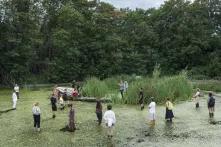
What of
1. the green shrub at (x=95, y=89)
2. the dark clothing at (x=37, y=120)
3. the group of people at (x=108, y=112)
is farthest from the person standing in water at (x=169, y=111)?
the green shrub at (x=95, y=89)

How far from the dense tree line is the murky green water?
69.2 ft

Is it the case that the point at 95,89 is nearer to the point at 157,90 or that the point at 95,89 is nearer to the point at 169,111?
the point at 157,90

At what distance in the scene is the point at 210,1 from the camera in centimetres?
7181

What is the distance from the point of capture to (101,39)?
6059 cm

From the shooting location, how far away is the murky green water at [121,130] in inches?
913

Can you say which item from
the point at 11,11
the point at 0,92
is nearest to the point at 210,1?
the point at 11,11

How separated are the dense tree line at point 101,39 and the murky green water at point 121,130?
21.1 m

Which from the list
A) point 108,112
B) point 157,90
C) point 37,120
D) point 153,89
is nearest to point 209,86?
point 157,90

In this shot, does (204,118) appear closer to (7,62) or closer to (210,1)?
(7,62)

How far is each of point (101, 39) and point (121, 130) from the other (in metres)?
35.1

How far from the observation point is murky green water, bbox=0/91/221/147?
2319 centimetres

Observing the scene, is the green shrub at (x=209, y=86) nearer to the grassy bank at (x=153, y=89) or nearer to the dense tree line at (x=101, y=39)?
the dense tree line at (x=101, y=39)

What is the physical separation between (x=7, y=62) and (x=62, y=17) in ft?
33.0

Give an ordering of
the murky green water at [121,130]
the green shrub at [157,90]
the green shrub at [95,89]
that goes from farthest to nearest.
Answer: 1. the green shrub at [95,89]
2. the green shrub at [157,90]
3. the murky green water at [121,130]
